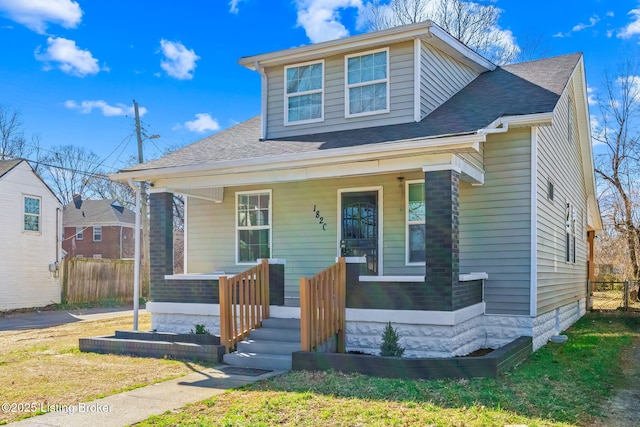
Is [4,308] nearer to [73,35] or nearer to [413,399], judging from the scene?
[73,35]

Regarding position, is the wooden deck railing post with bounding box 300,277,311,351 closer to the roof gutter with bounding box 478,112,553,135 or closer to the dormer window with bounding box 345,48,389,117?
the roof gutter with bounding box 478,112,553,135

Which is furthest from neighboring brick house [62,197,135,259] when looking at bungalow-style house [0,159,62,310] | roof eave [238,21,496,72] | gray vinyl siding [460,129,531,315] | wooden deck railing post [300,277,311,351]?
wooden deck railing post [300,277,311,351]

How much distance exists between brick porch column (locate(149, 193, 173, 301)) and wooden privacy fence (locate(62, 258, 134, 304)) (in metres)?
11.9

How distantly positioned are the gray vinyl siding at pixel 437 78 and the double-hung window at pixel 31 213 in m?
15.0

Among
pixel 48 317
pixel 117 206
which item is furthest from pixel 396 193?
pixel 117 206

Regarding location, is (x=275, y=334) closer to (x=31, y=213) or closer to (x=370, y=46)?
(x=370, y=46)

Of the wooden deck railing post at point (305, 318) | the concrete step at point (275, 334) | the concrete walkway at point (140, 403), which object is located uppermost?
the wooden deck railing post at point (305, 318)

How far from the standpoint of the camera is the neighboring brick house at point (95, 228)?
3762 centimetres

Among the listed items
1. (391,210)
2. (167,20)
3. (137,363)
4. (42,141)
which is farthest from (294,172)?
(42,141)

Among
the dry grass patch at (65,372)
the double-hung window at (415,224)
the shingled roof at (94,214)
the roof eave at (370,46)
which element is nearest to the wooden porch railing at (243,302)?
the dry grass patch at (65,372)

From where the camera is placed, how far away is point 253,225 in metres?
11.5

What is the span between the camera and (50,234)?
65.2ft

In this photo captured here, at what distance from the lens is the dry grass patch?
6.15m

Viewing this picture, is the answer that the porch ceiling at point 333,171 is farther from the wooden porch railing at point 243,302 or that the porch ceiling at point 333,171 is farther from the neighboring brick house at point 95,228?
the neighboring brick house at point 95,228
